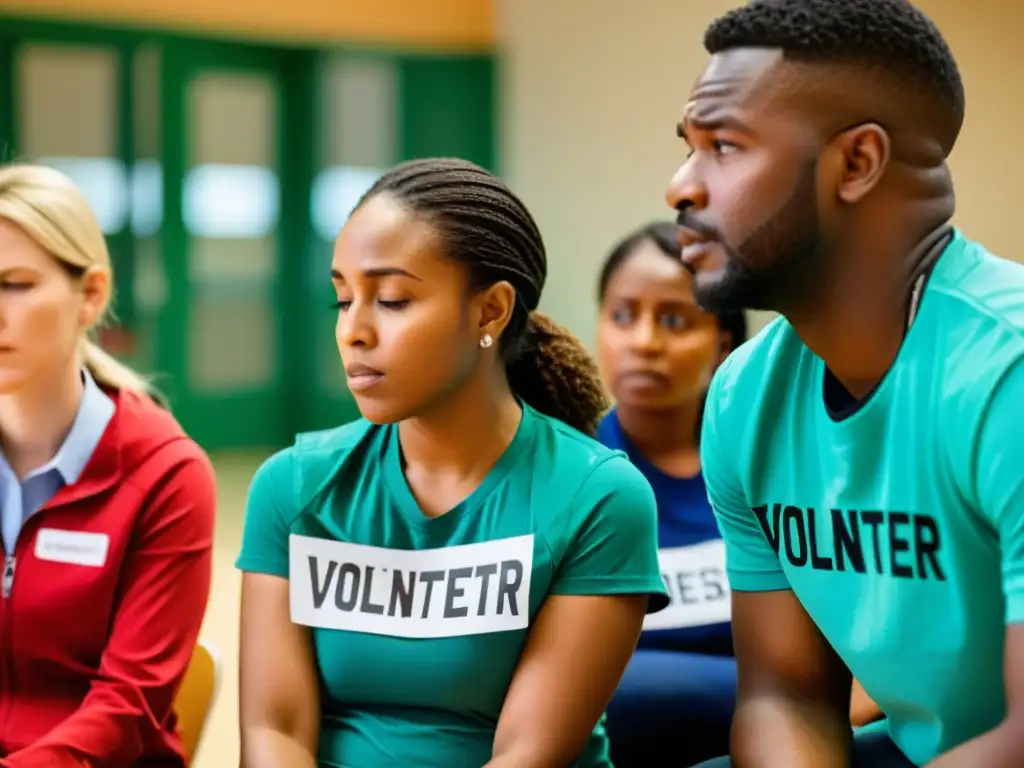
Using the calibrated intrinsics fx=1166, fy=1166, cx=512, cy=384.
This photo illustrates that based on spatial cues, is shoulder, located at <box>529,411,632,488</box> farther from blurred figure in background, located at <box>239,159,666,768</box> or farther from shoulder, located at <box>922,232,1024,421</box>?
shoulder, located at <box>922,232,1024,421</box>

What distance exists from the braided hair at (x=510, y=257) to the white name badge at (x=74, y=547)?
1.97 feet

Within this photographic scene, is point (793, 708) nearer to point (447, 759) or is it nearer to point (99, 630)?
point (447, 759)

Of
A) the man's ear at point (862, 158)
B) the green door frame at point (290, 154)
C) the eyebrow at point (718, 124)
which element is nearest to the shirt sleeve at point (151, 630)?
the eyebrow at point (718, 124)

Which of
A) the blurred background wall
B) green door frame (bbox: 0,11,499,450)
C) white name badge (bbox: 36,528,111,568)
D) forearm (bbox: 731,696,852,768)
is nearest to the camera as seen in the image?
forearm (bbox: 731,696,852,768)

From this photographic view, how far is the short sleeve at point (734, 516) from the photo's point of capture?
4.30ft

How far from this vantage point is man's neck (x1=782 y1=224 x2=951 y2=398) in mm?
1121

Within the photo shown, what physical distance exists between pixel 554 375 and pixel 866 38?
2.40 feet

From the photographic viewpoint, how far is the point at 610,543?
1.42m

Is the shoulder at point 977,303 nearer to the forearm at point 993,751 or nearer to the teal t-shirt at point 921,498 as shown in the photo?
the teal t-shirt at point 921,498

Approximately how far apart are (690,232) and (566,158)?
5.36 meters

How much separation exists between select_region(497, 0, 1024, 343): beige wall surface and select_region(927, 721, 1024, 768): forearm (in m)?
2.86

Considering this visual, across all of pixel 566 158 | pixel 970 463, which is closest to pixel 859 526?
pixel 970 463

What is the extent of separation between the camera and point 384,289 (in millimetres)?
1402

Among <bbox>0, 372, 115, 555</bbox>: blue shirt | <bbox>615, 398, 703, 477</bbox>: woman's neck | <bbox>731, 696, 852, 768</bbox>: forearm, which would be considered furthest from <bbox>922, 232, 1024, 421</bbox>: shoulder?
<bbox>0, 372, 115, 555</bbox>: blue shirt
